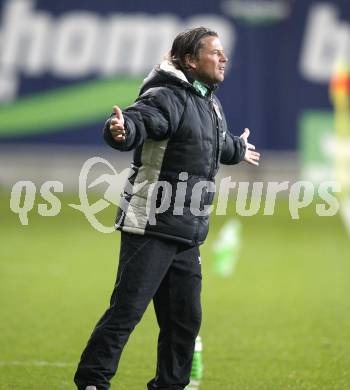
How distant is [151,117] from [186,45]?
19.8 inches

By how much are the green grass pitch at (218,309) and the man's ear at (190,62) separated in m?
1.87

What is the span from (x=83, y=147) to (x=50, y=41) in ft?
5.81

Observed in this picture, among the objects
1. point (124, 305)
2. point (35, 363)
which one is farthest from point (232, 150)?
point (35, 363)

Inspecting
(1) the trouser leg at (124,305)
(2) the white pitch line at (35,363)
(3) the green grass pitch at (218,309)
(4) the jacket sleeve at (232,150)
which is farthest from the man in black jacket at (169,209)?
(2) the white pitch line at (35,363)

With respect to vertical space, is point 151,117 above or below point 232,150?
above

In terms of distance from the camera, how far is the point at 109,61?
1764cm

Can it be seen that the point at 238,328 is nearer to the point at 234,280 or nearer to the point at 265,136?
the point at 234,280

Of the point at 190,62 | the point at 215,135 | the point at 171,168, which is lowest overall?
the point at 171,168

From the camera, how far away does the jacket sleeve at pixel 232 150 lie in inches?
223

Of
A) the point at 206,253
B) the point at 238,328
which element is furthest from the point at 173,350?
the point at 206,253

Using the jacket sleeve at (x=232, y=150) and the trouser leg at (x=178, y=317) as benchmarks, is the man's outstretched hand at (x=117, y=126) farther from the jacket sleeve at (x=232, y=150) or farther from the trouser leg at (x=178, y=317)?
the jacket sleeve at (x=232, y=150)

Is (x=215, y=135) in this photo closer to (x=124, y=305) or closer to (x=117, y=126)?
(x=117, y=126)

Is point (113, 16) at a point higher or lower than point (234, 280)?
higher

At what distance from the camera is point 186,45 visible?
533cm
